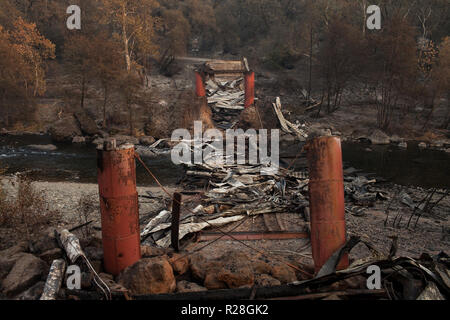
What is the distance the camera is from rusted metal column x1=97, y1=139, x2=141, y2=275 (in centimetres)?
483

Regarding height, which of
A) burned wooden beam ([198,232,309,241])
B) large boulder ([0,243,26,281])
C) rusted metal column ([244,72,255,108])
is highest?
rusted metal column ([244,72,255,108])

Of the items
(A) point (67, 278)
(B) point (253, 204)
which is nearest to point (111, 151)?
(A) point (67, 278)

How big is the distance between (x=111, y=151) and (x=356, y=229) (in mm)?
6288

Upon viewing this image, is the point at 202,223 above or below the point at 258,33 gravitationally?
below

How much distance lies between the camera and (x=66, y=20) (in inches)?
1465

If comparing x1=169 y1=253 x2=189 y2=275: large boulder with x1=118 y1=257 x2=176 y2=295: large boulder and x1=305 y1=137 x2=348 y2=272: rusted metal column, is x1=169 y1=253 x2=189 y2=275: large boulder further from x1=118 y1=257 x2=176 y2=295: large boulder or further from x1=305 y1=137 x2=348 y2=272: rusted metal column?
x1=305 y1=137 x2=348 y2=272: rusted metal column

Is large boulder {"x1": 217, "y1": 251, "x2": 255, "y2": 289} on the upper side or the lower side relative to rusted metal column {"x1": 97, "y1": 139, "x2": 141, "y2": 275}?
lower

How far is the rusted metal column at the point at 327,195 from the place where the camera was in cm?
478

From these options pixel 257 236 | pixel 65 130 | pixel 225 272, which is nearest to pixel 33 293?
pixel 225 272

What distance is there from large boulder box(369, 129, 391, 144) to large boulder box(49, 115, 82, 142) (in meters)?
20.7

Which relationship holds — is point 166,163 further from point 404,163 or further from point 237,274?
point 237,274

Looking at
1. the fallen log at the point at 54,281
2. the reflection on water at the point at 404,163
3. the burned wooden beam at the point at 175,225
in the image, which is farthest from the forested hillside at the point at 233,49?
the fallen log at the point at 54,281

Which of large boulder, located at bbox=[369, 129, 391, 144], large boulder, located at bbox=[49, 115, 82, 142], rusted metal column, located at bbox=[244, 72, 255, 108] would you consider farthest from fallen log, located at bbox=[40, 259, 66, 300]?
rusted metal column, located at bbox=[244, 72, 255, 108]
